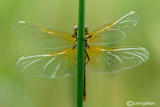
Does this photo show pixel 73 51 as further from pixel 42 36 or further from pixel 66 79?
pixel 66 79

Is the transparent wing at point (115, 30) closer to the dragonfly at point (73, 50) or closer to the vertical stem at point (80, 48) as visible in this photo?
the dragonfly at point (73, 50)

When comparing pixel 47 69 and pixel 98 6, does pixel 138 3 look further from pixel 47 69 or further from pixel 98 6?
pixel 47 69

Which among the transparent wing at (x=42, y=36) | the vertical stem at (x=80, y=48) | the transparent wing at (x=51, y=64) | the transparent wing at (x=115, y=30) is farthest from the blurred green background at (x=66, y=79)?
→ the vertical stem at (x=80, y=48)

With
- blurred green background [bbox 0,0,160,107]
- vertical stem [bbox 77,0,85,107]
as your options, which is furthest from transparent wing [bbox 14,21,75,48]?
vertical stem [bbox 77,0,85,107]

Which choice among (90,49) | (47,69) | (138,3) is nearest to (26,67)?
(47,69)

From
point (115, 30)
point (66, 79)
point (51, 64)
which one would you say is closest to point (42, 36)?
point (51, 64)

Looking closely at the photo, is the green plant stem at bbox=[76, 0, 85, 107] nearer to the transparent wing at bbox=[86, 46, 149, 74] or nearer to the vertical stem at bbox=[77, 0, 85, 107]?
the vertical stem at bbox=[77, 0, 85, 107]
